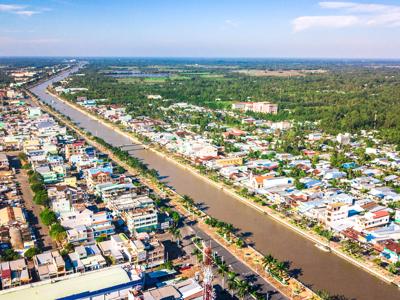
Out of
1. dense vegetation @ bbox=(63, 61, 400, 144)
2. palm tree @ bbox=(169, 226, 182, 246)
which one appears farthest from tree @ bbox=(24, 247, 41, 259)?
dense vegetation @ bbox=(63, 61, 400, 144)

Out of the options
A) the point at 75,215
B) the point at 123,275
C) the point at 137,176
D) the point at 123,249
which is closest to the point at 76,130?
the point at 137,176

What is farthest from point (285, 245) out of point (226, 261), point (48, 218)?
point (48, 218)

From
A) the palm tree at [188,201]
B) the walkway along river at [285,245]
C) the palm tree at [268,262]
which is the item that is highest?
the palm tree at [268,262]

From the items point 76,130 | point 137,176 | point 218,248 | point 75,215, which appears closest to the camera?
point 218,248

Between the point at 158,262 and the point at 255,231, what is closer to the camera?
the point at 158,262

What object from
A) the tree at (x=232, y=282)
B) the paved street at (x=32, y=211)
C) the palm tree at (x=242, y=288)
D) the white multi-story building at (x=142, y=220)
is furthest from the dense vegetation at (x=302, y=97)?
the palm tree at (x=242, y=288)

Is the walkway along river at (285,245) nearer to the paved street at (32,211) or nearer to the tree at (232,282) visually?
the tree at (232,282)

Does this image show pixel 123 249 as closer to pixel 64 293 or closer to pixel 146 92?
pixel 64 293

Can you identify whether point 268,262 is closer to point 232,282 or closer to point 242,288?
point 232,282
